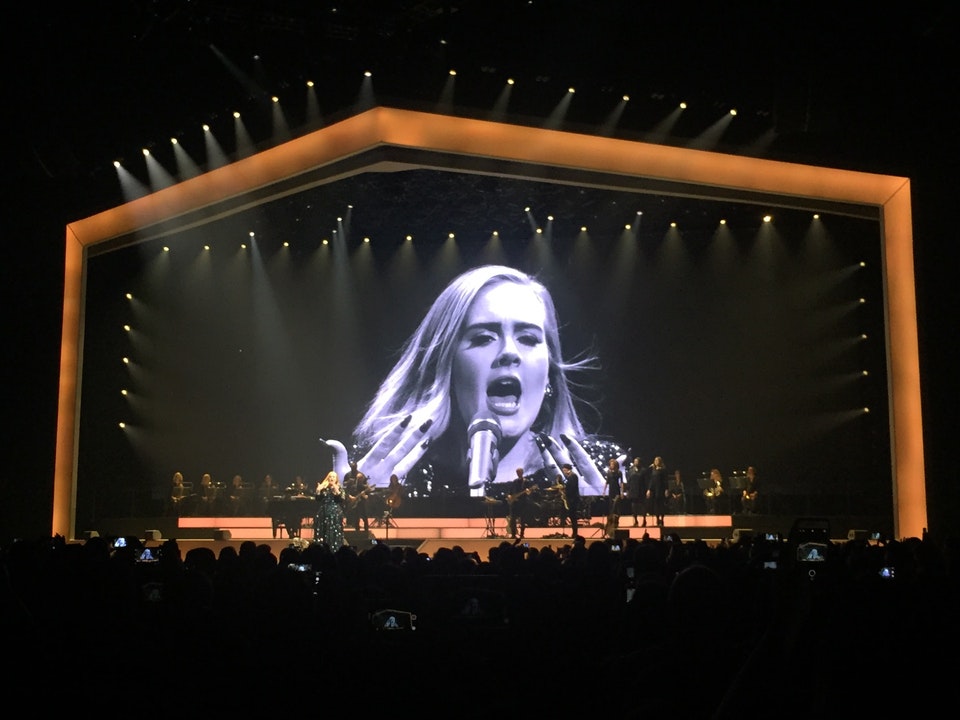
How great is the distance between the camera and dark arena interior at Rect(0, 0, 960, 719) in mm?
3582

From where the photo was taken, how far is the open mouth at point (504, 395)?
21.4 metres

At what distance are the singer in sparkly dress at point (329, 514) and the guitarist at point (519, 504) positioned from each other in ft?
13.3

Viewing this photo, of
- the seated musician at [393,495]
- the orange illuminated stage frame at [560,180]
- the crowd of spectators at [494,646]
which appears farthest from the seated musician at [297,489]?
the crowd of spectators at [494,646]

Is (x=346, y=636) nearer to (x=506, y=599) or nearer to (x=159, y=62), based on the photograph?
(x=506, y=599)

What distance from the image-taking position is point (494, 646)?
11.5 feet

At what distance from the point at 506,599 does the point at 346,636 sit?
65cm

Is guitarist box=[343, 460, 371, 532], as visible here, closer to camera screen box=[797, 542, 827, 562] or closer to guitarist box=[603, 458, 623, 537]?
guitarist box=[603, 458, 623, 537]

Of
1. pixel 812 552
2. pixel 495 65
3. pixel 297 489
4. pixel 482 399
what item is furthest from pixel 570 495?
pixel 812 552

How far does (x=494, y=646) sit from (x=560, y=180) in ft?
38.3

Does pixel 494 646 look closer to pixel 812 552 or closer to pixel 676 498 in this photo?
pixel 812 552

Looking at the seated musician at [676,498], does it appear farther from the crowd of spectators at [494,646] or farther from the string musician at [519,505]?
the crowd of spectators at [494,646]

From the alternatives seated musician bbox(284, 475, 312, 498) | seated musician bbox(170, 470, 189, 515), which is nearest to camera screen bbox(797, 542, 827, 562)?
seated musician bbox(284, 475, 312, 498)

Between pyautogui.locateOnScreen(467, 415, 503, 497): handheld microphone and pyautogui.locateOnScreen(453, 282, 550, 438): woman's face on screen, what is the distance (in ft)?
0.59

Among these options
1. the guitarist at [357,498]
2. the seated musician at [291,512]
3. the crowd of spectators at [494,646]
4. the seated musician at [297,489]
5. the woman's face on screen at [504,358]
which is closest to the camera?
the crowd of spectators at [494,646]
